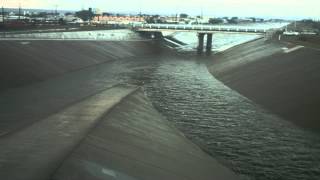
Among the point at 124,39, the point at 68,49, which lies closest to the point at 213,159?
the point at 68,49

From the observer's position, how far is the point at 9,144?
95.5 ft

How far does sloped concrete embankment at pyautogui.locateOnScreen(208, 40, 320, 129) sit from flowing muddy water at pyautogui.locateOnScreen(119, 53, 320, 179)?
1.49m

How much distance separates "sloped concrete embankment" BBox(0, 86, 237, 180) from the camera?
2350 centimetres

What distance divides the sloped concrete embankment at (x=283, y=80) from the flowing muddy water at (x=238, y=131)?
1493mm

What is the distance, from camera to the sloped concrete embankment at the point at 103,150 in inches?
925

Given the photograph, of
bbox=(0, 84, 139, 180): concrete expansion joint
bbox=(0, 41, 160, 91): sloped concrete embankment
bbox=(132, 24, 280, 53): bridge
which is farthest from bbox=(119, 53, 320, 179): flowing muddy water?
bbox=(132, 24, 280, 53): bridge

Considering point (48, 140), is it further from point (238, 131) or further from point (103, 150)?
point (238, 131)

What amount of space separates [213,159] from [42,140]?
1012cm

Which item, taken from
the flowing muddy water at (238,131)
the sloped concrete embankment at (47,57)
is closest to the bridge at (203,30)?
the sloped concrete embankment at (47,57)

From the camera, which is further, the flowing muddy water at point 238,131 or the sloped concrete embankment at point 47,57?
the sloped concrete embankment at point 47,57

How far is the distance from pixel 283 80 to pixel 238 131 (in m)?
21.6

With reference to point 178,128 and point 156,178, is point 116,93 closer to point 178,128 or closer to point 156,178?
point 178,128

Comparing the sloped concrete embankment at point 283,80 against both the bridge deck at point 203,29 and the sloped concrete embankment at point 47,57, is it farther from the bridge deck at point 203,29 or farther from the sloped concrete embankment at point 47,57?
the bridge deck at point 203,29

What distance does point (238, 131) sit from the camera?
37.6 metres
